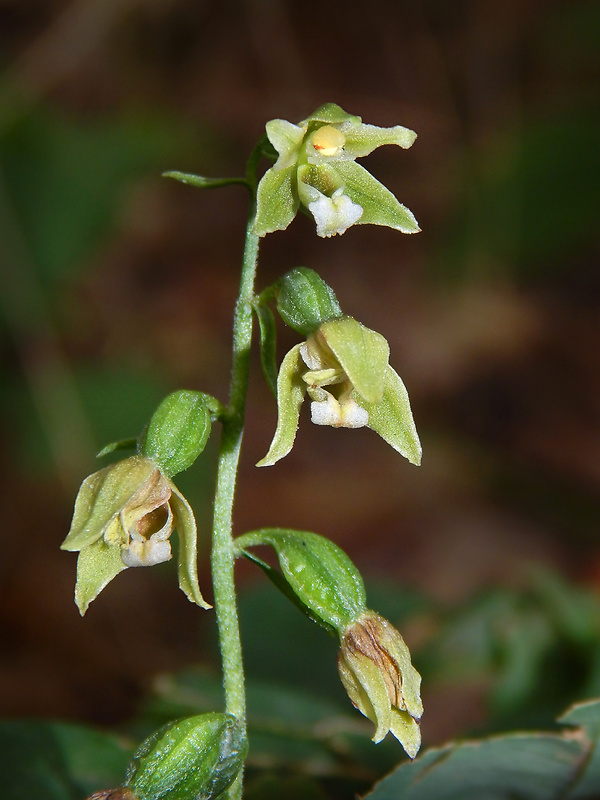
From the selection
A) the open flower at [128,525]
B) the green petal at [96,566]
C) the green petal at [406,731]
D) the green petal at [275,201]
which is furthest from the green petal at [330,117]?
the green petal at [406,731]

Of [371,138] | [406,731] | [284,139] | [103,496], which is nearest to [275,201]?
[284,139]

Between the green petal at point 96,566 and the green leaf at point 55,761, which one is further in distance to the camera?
the green leaf at point 55,761

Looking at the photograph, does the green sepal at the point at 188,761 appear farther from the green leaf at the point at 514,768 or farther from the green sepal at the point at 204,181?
the green sepal at the point at 204,181

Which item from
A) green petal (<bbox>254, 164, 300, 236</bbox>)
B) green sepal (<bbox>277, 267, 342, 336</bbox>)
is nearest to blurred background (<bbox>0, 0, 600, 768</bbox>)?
green sepal (<bbox>277, 267, 342, 336</bbox>)

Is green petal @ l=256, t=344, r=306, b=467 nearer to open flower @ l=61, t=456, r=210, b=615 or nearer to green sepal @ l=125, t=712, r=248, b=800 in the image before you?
open flower @ l=61, t=456, r=210, b=615

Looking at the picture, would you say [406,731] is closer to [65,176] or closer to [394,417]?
[394,417]

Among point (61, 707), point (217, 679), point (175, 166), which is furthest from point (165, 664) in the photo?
point (175, 166)

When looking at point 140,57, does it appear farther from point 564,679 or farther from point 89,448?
point 564,679

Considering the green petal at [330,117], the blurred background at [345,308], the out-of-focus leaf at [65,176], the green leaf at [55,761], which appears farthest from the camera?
the out-of-focus leaf at [65,176]
